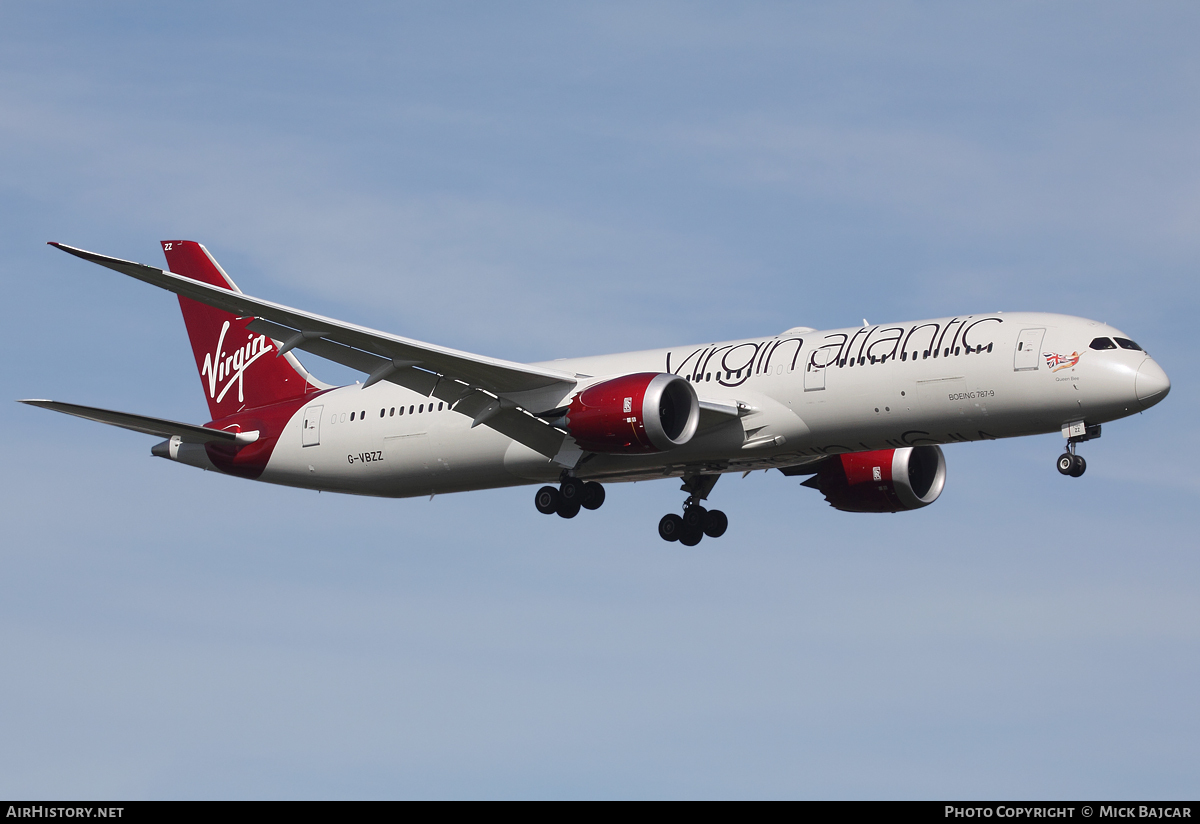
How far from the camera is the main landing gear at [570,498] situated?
39875 millimetres

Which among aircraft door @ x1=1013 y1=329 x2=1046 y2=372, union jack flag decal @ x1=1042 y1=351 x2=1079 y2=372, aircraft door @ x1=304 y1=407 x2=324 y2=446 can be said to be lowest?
union jack flag decal @ x1=1042 y1=351 x2=1079 y2=372

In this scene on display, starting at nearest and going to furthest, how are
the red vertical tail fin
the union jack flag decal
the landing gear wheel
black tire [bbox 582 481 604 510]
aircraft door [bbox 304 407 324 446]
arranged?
the union jack flag decal < black tire [bbox 582 481 604 510] < the landing gear wheel < aircraft door [bbox 304 407 324 446] < the red vertical tail fin

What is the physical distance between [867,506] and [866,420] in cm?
778

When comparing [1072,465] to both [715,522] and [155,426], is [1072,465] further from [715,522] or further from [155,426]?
[155,426]

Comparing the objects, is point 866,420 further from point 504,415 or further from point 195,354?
point 195,354

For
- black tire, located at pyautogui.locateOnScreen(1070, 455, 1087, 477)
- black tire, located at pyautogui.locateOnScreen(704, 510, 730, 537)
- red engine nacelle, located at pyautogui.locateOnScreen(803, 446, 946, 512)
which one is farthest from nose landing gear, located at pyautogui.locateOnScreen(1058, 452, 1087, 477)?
black tire, located at pyautogui.locateOnScreen(704, 510, 730, 537)

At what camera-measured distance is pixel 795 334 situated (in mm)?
38594

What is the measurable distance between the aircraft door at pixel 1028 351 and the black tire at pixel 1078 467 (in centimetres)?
223

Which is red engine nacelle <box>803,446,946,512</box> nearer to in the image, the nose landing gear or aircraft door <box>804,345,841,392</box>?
aircraft door <box>804,345,841,392</box>

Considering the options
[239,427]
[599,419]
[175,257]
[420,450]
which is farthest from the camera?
[175,257]

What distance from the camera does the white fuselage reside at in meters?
34.5

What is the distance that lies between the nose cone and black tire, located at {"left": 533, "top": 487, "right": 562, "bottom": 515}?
14.5 meters

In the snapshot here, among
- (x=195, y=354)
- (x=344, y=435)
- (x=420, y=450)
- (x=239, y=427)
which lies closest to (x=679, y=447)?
(x=420, y=450)

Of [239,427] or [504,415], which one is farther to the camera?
[239,427]
